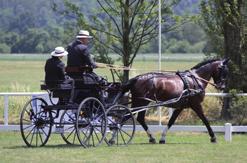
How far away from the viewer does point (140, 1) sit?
A: 2366cm

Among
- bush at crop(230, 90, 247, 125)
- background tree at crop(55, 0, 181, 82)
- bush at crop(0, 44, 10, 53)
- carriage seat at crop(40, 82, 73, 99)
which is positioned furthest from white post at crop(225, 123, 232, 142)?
bush at crop(0, 44, 10, 53)

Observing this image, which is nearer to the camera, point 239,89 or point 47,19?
point 239,89

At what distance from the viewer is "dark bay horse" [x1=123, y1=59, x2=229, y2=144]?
1620cm

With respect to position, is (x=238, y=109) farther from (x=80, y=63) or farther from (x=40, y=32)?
(x=40, y=32)

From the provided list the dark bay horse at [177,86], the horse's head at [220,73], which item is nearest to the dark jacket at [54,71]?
the dark bay horse at [177,86]

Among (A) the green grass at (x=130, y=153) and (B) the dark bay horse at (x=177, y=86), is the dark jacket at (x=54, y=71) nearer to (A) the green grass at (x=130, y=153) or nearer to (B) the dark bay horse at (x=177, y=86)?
(A) the green grass at (x=130, y=153)

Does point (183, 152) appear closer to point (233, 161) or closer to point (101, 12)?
point (233, 161)

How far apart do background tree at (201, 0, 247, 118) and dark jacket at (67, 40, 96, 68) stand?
775 centimetres

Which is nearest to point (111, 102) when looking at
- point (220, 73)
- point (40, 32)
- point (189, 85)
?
point (189, 85)

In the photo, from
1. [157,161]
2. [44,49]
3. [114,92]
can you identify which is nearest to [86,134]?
[114,92]

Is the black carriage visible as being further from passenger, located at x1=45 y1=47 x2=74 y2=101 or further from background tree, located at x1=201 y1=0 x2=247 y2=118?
background tree, located at x1=201 y1=0 x2=247 y2=118

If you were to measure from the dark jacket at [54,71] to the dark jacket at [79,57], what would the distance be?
30 cm

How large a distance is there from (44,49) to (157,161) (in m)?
62.3

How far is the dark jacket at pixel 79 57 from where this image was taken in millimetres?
14891
